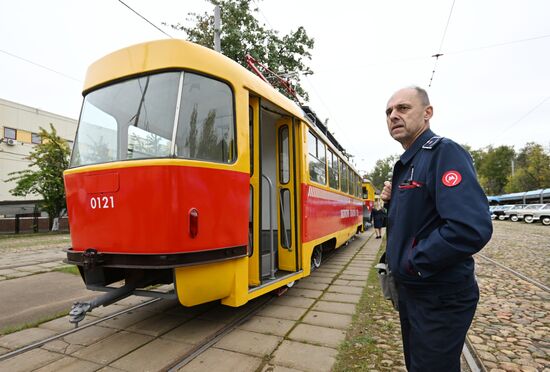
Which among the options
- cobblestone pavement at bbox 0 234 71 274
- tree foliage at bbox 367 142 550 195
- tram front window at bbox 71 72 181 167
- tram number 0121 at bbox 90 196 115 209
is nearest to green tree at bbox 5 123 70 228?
cobblestone pavement at bbox 0 234 71 274

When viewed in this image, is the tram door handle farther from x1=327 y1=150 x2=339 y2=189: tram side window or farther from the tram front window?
the tram front window

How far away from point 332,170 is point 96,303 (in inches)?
229

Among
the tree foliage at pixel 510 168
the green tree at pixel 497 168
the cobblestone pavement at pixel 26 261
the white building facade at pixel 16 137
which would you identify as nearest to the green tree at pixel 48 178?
the white building facade at pixel 16 137

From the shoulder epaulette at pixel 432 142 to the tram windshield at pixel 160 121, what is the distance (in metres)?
2.19

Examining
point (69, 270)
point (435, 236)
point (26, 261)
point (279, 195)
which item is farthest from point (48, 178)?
point (435, 236)

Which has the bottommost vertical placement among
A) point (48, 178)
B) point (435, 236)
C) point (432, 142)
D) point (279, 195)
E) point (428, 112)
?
point (435, 236)

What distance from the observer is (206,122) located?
343 cm

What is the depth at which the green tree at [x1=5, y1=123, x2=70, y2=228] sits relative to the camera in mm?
17750

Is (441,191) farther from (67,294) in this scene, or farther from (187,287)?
(67,294)

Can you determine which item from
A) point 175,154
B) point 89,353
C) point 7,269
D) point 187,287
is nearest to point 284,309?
point 187,287

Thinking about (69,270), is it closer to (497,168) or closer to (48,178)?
(48,178)

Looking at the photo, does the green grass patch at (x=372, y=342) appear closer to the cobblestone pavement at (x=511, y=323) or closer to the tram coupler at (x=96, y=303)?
the cobblestone pavement at (x=511, y=323)

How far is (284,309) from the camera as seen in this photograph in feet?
15.0

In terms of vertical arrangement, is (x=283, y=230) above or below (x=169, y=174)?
below
